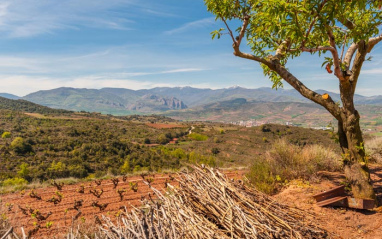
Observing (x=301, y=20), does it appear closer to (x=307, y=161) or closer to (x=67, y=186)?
(x=307, y=161)

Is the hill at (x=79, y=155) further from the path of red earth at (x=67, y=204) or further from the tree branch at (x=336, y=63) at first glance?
the tree branch at (x=336, y=63)

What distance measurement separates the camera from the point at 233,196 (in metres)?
3.66

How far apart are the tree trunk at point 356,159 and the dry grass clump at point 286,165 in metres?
1.44

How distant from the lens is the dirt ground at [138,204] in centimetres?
406

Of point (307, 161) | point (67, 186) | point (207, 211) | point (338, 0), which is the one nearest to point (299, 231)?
point (207, 211)

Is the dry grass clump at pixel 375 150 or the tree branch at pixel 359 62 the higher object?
the tree branch at pixel 359 62

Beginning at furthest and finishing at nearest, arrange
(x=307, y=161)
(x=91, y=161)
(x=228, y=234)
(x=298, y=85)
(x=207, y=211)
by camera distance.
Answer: (x=91, y=161), (x=307, y=161), (x=298, y=85), (x=207, y=211), (x=228, y=234)

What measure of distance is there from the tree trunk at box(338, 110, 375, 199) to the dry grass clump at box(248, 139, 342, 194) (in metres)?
1.44

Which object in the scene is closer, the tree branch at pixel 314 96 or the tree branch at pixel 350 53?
the tree branch at pixel 314 96

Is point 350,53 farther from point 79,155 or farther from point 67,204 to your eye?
point 79,155

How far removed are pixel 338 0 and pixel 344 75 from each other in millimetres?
1831

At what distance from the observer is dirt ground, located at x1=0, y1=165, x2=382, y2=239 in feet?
13.3

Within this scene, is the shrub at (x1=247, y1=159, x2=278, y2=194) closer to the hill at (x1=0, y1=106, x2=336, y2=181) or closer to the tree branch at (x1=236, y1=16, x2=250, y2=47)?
the tree branch at (x1=236, y1=16, x2=250, y2=47)

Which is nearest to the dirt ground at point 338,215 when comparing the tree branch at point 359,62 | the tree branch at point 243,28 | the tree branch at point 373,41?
the tree branch at point 359,62
